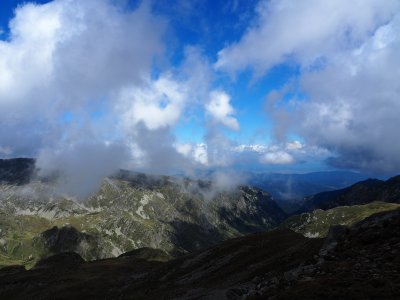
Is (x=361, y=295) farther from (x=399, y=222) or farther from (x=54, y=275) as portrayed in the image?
(x=54, y=275)

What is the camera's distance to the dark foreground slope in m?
31.5

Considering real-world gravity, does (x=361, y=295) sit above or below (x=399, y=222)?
below

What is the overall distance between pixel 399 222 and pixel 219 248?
2558 inches

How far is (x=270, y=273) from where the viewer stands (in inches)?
2389

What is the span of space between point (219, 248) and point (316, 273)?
228ft

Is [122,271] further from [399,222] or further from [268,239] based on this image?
[399,222]

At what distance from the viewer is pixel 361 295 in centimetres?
2809

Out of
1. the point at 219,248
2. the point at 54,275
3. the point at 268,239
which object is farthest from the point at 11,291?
the point at 268,239

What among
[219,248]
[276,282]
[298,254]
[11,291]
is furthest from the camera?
[11,291]

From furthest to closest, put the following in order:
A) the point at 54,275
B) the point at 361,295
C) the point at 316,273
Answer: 1. the point at 54,275
2. the point at 316,273
3. the point at 361,295

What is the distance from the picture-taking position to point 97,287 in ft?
358

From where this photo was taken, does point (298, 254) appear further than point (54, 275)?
No

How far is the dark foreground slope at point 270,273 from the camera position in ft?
103

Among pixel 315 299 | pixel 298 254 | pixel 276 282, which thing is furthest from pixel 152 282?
pixel 315 299
